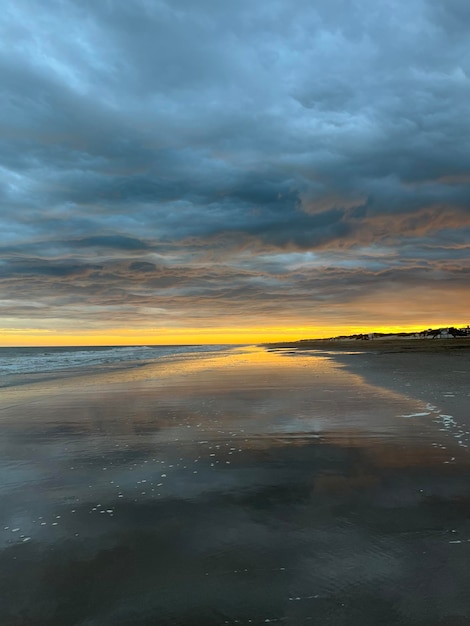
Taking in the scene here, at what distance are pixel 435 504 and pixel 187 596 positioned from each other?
12.1 feet

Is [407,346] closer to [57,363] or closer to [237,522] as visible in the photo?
[57,363]

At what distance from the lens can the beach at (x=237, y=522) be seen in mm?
3988

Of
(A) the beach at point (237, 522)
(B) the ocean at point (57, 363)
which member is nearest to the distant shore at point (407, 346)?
(B) the ocean at point (57, 363)

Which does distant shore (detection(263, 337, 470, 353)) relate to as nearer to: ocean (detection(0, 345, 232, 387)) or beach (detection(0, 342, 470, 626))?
ocean (detection(0, 345, 232, 387))

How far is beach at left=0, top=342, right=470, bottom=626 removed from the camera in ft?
13.1

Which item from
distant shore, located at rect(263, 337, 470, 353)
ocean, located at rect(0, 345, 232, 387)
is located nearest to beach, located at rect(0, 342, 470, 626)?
ocean, located at rect(0, 345, 232, 387)

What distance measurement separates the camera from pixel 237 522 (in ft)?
18.9

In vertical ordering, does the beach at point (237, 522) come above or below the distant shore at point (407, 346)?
below

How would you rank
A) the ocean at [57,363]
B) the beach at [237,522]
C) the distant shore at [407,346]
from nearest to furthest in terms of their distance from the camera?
the beach at [237,522] → the ocean at [57,363] → the distant shore at [407,346]

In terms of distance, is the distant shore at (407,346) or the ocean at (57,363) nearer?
the ocean at (57,363)

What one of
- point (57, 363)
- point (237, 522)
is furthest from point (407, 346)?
point (237, 522)

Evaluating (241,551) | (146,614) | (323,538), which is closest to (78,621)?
(146,614)

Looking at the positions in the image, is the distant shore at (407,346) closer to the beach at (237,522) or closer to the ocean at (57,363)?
the ocean at (57,363)

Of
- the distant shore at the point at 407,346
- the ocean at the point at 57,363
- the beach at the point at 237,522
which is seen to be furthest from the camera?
the distant shore at the point at 407,346
